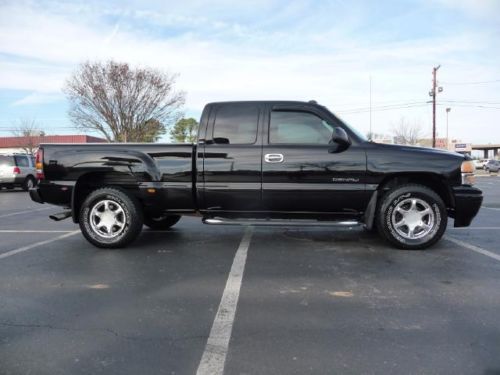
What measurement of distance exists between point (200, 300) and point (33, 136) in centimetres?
6461

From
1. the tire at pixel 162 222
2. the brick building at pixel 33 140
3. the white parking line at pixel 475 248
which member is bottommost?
the white parking line at pixel 475 248

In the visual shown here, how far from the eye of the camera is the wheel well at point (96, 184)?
587 cm

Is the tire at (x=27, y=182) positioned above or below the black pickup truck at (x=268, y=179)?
below

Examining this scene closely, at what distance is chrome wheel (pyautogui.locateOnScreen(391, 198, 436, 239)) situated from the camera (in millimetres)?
5566

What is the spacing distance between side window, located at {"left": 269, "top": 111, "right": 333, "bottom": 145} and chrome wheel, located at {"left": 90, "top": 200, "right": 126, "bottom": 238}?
2283 mm

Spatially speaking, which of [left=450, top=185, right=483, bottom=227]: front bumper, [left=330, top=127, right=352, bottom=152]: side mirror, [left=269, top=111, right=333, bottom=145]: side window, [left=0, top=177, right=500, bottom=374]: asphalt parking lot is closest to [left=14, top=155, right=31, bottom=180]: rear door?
[left=0, top=177, right=500, bottom=374]: asphalt parking lot

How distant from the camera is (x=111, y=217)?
5.90m

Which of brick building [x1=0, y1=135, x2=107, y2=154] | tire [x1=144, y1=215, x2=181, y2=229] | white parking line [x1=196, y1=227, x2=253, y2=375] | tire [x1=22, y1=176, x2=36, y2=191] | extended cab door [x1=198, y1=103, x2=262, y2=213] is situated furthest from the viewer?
brick building [x1=0, y1=135, x2=107, y2=154]

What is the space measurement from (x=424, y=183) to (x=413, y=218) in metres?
0.53

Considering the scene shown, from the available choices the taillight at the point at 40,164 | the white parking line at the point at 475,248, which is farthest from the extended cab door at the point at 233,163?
the white parking line at the point at 475,248

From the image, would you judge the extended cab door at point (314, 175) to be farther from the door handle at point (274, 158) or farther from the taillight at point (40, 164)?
the taillight at point (40, 164)

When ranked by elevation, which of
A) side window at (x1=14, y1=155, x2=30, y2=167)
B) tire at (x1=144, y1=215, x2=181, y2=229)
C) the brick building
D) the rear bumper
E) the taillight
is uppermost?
the brick building

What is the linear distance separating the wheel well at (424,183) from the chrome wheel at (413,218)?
29 cm

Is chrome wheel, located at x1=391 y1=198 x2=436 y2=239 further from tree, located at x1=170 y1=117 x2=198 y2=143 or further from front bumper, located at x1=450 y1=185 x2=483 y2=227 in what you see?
tree, located at x1=170 y1=117 x2=198 y2=143
